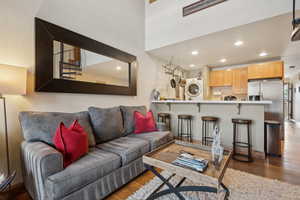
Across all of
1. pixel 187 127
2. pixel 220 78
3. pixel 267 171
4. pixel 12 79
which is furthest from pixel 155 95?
pixel 12 79

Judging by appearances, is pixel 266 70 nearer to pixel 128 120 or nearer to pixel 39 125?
pixel 128 120

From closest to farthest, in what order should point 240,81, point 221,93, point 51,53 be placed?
point 51,53, point 240,81, point 221,93

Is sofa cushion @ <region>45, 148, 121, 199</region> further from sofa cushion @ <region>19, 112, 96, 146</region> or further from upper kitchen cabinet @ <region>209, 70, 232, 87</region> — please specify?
upper kitchen cabinet @ <region>209, 70, 232, 87</region>

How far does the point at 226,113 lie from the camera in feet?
10.2

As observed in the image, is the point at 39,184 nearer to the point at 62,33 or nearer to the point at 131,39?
the point at 62,33

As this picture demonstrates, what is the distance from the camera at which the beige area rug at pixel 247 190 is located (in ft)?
4.94

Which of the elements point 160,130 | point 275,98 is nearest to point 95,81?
point 160,130

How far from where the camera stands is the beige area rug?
1.51 meters

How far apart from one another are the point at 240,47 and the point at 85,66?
145 inches

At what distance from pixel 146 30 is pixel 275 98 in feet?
13.6

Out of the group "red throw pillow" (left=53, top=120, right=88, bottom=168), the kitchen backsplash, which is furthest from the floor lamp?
the kitchen backsplash

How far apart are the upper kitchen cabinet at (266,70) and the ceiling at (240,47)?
254 mm

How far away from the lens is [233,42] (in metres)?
3.17

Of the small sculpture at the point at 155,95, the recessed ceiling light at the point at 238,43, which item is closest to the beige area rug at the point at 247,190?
the small sculpture at the point at 155,95
